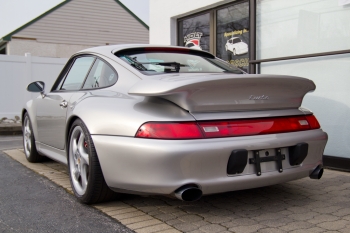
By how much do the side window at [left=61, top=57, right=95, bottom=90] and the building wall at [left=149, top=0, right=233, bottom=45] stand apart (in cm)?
374

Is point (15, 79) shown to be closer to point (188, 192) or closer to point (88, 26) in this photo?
point (188, 192)

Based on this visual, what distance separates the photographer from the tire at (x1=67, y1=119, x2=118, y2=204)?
325 cm

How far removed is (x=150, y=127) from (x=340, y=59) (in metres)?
3.31

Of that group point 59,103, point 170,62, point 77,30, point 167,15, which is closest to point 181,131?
point 170,62

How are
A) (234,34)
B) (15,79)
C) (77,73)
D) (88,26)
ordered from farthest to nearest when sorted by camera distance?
(88,26), (15,79), (234,34), (77,73)

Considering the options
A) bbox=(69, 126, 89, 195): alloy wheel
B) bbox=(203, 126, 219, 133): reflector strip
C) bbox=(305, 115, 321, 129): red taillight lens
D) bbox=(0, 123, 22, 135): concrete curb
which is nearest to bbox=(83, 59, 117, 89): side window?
bbox=(69, 126, 89, 195): alloy wheel

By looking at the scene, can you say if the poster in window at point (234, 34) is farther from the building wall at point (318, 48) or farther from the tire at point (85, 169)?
the tire at point (85, 169)

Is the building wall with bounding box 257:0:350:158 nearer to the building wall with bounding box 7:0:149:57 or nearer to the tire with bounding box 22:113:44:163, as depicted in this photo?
the tire with bounding box 22:113:44:163

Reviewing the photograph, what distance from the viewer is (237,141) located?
2938 millimetres

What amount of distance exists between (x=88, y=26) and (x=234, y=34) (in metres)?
18.7

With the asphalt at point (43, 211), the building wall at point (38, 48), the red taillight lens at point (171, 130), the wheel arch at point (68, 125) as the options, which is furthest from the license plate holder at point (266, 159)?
the building wall at point (38, 48)

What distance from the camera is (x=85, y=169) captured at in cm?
Result: 353

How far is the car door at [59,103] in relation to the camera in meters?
4.10

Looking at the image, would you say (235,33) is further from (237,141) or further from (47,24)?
(47,24)
